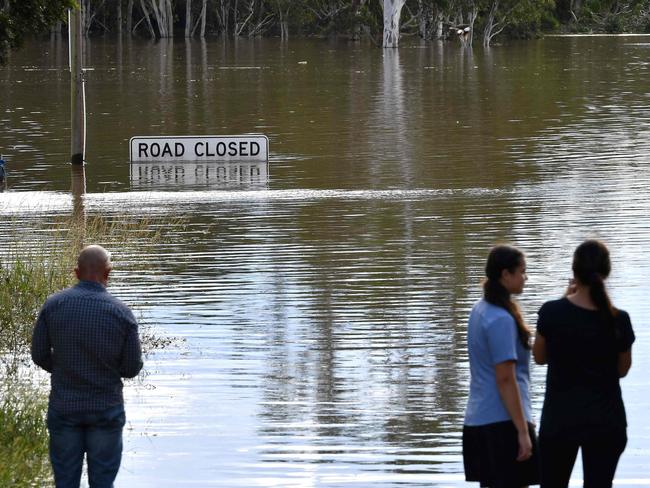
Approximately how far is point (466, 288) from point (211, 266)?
3.32m

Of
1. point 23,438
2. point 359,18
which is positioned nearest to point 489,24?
point 359,18

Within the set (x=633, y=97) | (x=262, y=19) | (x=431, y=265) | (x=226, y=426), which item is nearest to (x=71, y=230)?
(x=431, y=265)

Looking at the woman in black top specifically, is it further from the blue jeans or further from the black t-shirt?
the blue jeans

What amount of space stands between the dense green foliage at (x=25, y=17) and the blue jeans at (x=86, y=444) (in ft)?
24.8

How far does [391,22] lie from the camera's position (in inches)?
3610

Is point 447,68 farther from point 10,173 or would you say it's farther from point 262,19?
point 262,19

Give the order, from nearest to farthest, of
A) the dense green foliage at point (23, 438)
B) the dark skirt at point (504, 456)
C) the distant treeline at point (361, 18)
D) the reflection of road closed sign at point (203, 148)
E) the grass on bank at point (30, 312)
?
the dark skirt at point (504, 456) → the dense green foliage at point (23, 438) → the grass on bank at point (30, 312) → the reflection of road closed sign at point (203, 148) → the distant treeline at point (361, 18)

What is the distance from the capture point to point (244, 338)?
12.1m

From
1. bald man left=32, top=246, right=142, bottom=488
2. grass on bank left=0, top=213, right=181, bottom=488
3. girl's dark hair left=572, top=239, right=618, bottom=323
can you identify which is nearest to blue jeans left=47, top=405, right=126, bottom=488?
bald man left=32, top=246, right=142, bottom=488

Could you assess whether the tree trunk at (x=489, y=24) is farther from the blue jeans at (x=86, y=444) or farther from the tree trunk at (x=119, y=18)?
the blue jeans at (x=86, y=444)

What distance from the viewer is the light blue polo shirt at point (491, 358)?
236 inches

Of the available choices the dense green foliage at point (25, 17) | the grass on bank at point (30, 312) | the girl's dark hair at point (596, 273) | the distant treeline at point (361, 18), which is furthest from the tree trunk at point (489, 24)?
the girl's dark hair at point (596, 273)

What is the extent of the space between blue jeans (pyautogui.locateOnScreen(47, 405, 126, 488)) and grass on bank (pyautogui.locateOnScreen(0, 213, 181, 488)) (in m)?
0.84

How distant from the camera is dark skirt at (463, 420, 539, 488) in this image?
20.0 ft
